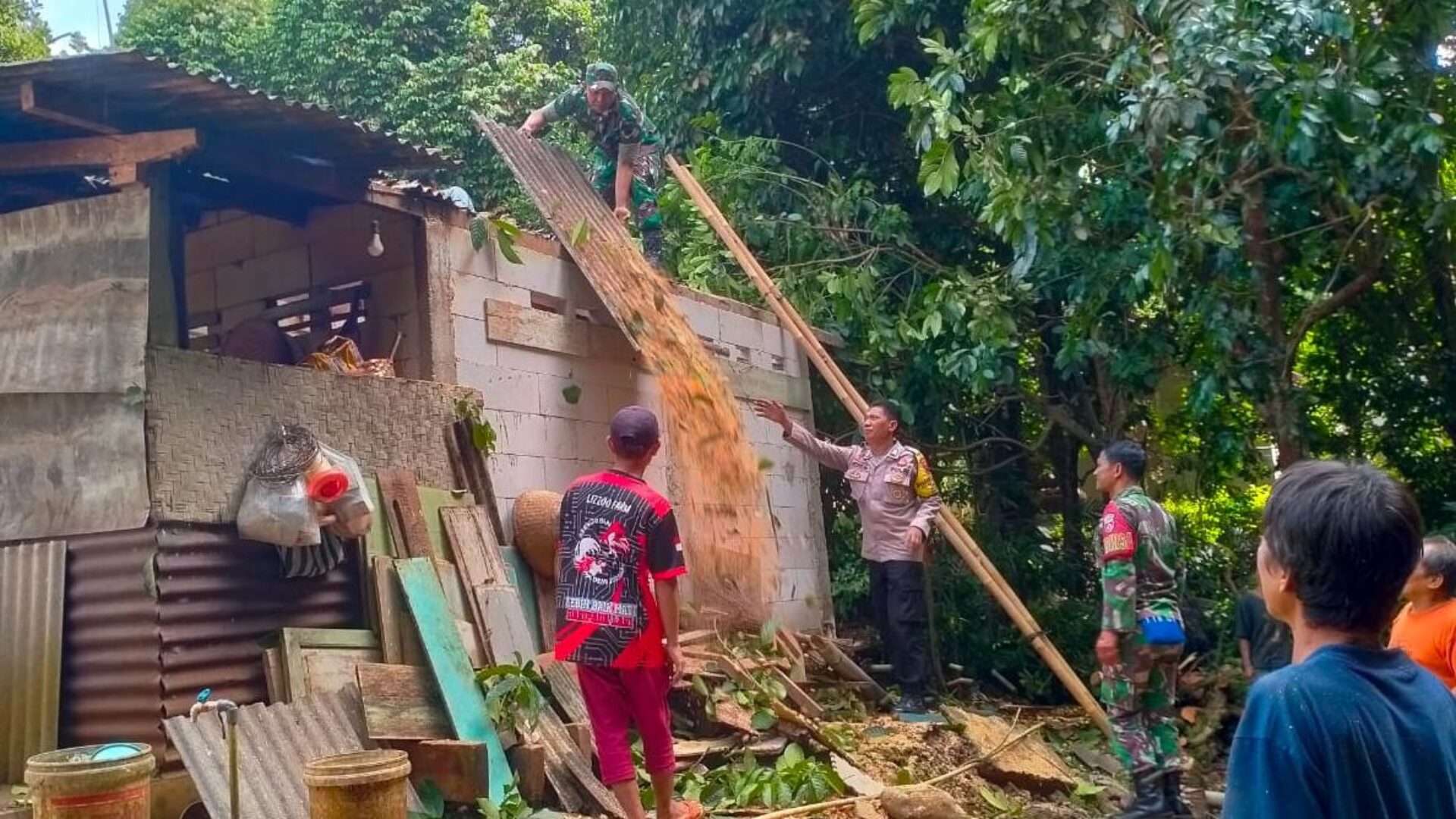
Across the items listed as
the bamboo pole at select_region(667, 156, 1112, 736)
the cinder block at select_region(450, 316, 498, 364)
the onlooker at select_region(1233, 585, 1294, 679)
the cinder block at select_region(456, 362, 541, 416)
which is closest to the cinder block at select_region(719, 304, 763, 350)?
the bamboo pole at select_region(667, 156, 1112, 736)

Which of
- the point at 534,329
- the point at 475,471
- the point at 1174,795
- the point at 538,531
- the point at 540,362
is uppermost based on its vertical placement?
the point at 534,329

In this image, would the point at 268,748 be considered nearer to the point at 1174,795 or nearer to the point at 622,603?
the point at 622,603

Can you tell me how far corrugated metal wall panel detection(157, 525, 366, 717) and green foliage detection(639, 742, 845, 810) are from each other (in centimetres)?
152

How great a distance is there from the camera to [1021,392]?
930 cm

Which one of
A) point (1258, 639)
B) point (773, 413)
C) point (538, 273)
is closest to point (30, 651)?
point (538, 273)

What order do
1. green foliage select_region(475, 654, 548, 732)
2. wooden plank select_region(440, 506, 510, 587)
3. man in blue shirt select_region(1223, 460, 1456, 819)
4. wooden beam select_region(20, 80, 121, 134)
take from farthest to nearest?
wooden plank select_region(440, 506, 510, 587), green foliage select_region(475, 654, 548, 732), wooden beam select_region(20, 80, 121, 134), man in blue shirt select_region(1223, 460, 1456, 819)

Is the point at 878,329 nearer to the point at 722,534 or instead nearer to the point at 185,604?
the point at 722,534

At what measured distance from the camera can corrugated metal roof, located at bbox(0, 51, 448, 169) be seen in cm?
412

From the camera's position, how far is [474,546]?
549 cm

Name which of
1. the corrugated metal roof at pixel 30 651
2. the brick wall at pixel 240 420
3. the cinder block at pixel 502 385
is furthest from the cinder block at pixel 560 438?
the corrugated metal roof at pixel 30 651

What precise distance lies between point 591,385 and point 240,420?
235 centimetres

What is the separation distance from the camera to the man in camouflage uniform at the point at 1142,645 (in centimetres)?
514

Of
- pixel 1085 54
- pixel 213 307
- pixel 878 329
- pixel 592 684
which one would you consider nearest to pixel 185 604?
pixel 592 684

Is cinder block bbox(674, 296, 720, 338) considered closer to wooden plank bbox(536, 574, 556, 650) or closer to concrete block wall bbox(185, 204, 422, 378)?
concrete block wall bbox(185, 204, 422, 378)
